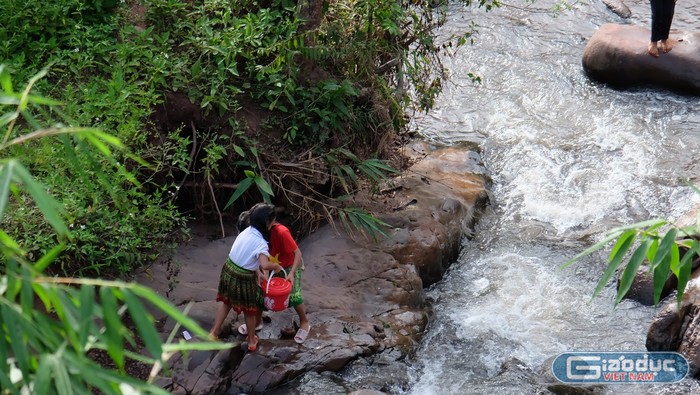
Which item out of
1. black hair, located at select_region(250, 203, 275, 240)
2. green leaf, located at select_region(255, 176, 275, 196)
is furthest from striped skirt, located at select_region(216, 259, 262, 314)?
green leaf, located at select_region(255, 176, 275, 196)

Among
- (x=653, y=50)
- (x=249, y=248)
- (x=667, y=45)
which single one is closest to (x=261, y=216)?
(x=249, y=248)

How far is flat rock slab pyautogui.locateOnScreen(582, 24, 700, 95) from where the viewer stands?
10781mm

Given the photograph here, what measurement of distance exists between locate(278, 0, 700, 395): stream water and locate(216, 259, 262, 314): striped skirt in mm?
749

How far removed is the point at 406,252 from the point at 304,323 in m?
1.49

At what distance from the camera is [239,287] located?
607cm

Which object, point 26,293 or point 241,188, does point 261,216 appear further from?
point 26,293

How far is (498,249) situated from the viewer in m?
8.40

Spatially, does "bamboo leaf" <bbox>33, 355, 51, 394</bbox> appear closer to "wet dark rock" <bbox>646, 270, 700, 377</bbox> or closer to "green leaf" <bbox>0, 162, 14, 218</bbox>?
"green leaf" <bbox>0, 162, 14, 218</bbox>

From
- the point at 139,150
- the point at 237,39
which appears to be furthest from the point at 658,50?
the point at 139,150

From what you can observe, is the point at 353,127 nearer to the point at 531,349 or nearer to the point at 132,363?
the point at 531,349

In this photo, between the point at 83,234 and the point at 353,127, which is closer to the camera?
the point at 83,234

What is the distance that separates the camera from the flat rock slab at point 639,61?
1078 centimetres

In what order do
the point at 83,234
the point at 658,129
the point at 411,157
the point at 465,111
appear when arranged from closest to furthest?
the point at 83,234 → the point at 411,157 → the point at 658,129 → the point at 465,111

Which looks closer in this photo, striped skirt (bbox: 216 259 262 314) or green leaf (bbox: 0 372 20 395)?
green leaf (bbox: 0 372 20 395)
